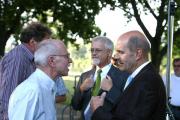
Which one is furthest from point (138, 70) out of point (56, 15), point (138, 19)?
point (56, 15)

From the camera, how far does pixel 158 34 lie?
1770 cm

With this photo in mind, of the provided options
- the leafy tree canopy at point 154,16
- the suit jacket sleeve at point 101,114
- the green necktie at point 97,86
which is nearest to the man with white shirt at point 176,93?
the green necktie at point 97,86

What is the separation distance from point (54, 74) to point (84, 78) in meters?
2.05

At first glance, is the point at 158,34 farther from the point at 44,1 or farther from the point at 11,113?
the point at 11,113

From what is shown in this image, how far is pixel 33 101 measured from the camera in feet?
12.9

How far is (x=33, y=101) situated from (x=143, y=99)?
2.85 ft

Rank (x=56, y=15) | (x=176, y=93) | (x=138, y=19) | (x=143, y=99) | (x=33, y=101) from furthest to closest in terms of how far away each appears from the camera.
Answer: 1. (x=56, y=15)
2. (x=138, y=19)
3. (x=176, y=93)
4. (x=143, y=99)
5. (x=33, y=101)

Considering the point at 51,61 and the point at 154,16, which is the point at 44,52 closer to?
the point at 51,61

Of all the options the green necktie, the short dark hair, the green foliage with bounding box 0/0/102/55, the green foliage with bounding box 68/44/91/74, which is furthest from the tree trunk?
the short dark hair

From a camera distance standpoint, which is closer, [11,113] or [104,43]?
[11,113]

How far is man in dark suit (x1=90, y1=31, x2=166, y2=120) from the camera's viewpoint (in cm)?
417

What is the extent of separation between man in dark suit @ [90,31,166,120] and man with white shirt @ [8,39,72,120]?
0.51m

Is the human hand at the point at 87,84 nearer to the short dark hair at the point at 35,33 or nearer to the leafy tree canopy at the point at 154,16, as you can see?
the short dark hair at the point at 35,33

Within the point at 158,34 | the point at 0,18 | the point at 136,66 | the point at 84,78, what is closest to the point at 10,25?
the point at 0,18
